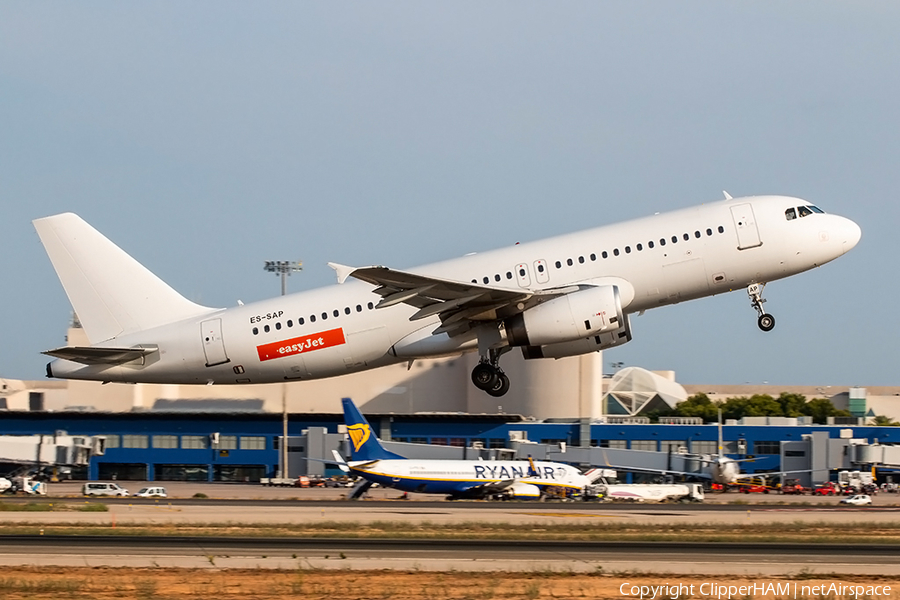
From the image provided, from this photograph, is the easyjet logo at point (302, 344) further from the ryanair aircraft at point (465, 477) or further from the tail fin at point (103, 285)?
the ryanair aircraft at point (465, 477)

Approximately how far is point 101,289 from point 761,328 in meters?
24.1

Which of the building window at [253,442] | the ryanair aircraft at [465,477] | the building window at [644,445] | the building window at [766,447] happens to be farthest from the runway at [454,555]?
the building window at [253,442]

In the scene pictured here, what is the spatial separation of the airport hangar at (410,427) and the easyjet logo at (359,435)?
61.5ft

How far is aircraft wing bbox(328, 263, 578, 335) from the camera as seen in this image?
1369 inches

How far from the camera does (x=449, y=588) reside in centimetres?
2611

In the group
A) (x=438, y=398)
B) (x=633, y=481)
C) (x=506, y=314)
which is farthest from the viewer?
(x=438, y=398)

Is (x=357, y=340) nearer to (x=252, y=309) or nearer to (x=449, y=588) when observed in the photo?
(x=252, y=309)

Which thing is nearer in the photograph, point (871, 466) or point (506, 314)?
point (506, 314)

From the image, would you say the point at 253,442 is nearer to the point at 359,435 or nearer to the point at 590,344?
the point at 359,435

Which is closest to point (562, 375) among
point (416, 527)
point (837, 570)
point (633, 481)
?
point (633, 481)

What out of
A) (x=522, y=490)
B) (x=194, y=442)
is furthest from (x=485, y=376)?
(x=194, y=442)

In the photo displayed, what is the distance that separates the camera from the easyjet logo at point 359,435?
65.9 m

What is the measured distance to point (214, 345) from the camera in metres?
39.6

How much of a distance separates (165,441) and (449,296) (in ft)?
245
